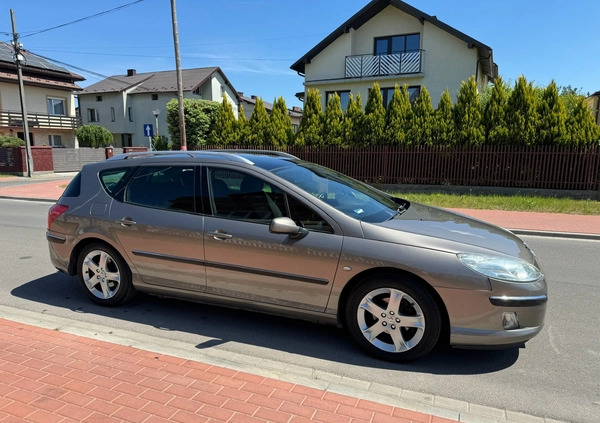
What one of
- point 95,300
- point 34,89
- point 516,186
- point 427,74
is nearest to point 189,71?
point 34,89

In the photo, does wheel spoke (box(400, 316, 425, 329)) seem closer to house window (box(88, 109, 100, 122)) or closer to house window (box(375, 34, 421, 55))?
house window (box(375, 34, 421, 55))

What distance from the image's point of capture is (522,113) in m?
13.9

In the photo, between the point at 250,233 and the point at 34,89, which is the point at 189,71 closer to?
the point at 34,89

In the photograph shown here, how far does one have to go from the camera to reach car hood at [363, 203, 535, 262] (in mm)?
3145

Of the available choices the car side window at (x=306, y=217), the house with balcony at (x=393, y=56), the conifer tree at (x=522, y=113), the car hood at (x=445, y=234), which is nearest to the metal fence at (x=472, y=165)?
the conifer tree at (x=522, y=113)

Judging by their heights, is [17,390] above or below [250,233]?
below

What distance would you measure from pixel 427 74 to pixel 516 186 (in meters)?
10.3

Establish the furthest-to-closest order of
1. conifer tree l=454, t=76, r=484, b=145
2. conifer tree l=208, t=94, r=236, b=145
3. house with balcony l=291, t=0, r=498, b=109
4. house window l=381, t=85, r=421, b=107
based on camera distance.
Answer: house window l=381, t=85, r=421, b=107 → house with balcony l=291, t=0, r=498, b=109 → conifer tree l=208, t=94, r=236, b=145 → conifer tree l=454, t=76, r=484, b=145

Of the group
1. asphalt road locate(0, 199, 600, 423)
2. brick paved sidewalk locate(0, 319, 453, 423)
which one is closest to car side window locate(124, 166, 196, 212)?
asphalt road locate(0, 199, 600, 423)

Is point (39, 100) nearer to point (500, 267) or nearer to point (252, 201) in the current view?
point (252, 201)

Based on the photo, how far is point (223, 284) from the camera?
374cm

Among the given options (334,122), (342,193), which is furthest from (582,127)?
(342,193)

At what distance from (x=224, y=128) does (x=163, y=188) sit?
14.9 metres

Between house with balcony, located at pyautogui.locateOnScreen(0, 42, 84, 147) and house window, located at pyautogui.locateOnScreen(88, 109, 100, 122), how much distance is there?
473 cm
